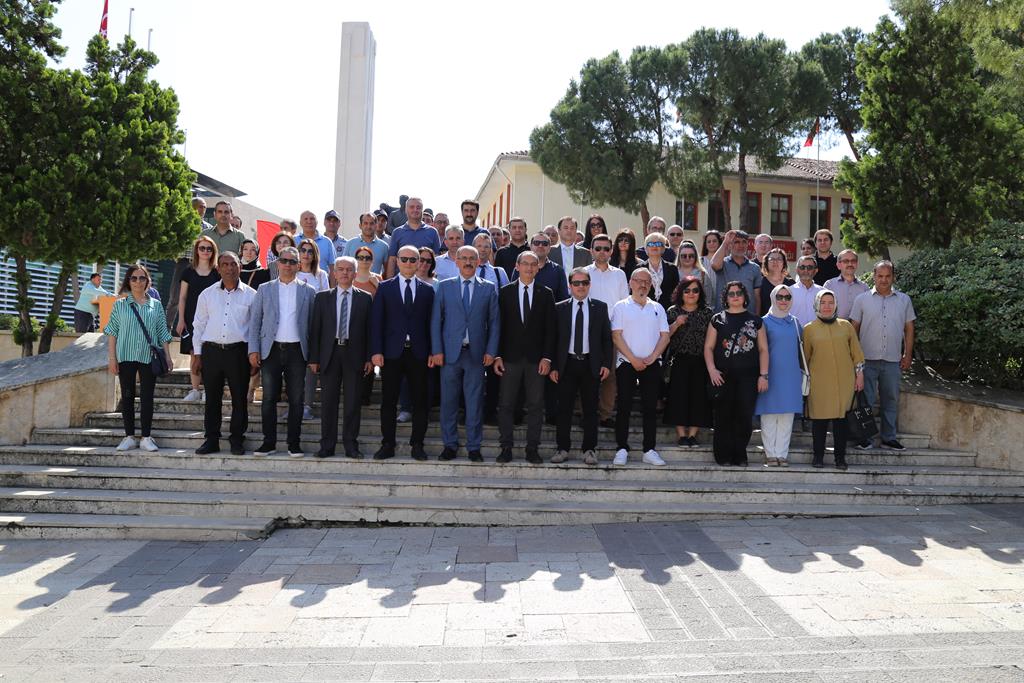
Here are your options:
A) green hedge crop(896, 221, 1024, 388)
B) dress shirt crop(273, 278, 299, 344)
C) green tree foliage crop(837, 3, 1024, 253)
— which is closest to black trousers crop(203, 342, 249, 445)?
dress shirt crop(273, 278, 299, 344)

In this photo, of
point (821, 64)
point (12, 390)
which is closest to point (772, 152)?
point (821, 64)

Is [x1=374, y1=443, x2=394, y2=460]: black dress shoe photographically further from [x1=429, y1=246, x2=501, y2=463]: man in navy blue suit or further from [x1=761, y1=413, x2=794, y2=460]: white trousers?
[x1=761, y1=413, x2=794, y2=460]: white trousers

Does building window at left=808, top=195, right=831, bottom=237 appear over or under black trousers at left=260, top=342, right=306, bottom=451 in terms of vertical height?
over

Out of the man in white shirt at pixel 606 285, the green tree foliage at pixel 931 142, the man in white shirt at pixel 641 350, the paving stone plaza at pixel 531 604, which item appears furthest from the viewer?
the green tree foliage at pixel 931 142

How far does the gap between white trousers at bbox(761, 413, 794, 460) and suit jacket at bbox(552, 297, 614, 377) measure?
5.81 ft

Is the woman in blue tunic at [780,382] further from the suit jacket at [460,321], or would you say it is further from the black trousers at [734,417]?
the suit jacket at [460,321]

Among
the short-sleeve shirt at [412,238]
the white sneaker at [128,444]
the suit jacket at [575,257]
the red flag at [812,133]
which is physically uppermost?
the red flag at [812,133]

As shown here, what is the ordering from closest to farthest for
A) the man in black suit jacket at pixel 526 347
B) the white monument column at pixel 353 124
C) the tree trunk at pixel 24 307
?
1. the man in black suit jacket at pixel 526 347
2. the tree trunk at pixel 24 307
3. the white monument column at pixel 353 124

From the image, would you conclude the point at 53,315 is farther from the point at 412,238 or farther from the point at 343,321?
the point at 343,321

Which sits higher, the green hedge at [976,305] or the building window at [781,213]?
the building window at [781,213]

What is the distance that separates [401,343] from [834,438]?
4391mm

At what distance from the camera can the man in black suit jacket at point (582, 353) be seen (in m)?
7.11

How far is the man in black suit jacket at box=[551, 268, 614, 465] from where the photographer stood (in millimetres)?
7113

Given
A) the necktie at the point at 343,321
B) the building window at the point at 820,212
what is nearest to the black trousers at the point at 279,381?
the necktie at the point at 343,321
